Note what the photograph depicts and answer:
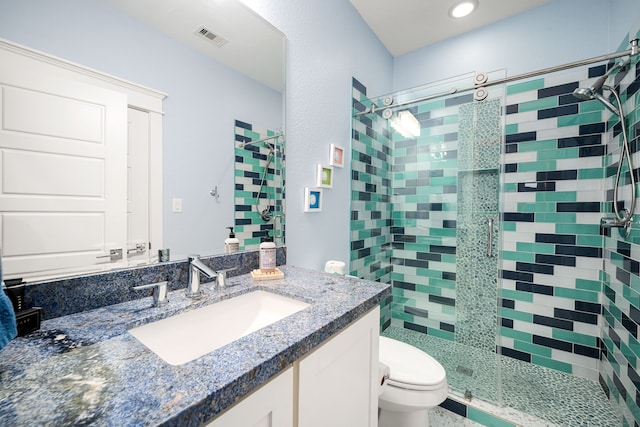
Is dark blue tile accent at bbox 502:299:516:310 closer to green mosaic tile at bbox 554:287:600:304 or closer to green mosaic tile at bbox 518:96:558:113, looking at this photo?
green mosaic tile at bbox 554:287:600:304

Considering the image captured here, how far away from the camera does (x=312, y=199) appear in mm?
1468

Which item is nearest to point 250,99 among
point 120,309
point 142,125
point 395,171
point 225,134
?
point 225,134

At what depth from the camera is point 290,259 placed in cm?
136

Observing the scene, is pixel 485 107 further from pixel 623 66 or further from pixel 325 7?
pixel 325 7

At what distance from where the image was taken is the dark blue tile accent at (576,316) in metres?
1.73

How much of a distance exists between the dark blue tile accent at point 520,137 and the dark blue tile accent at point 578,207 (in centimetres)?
50

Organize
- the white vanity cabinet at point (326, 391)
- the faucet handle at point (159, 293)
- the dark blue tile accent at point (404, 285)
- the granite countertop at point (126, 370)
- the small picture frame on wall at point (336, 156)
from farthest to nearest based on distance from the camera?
the dark blue tile accent at point (404, 285)
the small picture frame on wall at point (336, 156)
the faucet handle at point (159, 293)
the white vanity cabinet at point (326, 391)
the granite countertop at point (126, 370)

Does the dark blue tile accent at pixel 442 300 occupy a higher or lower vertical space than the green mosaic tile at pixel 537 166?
lower

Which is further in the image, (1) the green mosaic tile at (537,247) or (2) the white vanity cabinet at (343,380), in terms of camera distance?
(1) the green mosaic tile at (537,247)

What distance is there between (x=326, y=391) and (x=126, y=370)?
0.46m

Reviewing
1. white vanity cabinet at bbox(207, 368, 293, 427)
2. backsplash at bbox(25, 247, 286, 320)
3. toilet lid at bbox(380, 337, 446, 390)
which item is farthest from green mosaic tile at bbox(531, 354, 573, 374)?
backsplash at bbox(25, 247, 286, 320)

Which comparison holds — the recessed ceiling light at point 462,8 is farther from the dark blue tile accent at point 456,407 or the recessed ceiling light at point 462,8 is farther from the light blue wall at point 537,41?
the dark blue tile accent at point 456,407

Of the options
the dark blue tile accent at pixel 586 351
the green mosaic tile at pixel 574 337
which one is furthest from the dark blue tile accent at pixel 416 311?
the dark blue tile accent at pixel 586 351

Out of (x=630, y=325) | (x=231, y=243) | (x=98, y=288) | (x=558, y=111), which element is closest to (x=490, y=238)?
(x=630, y=325)
